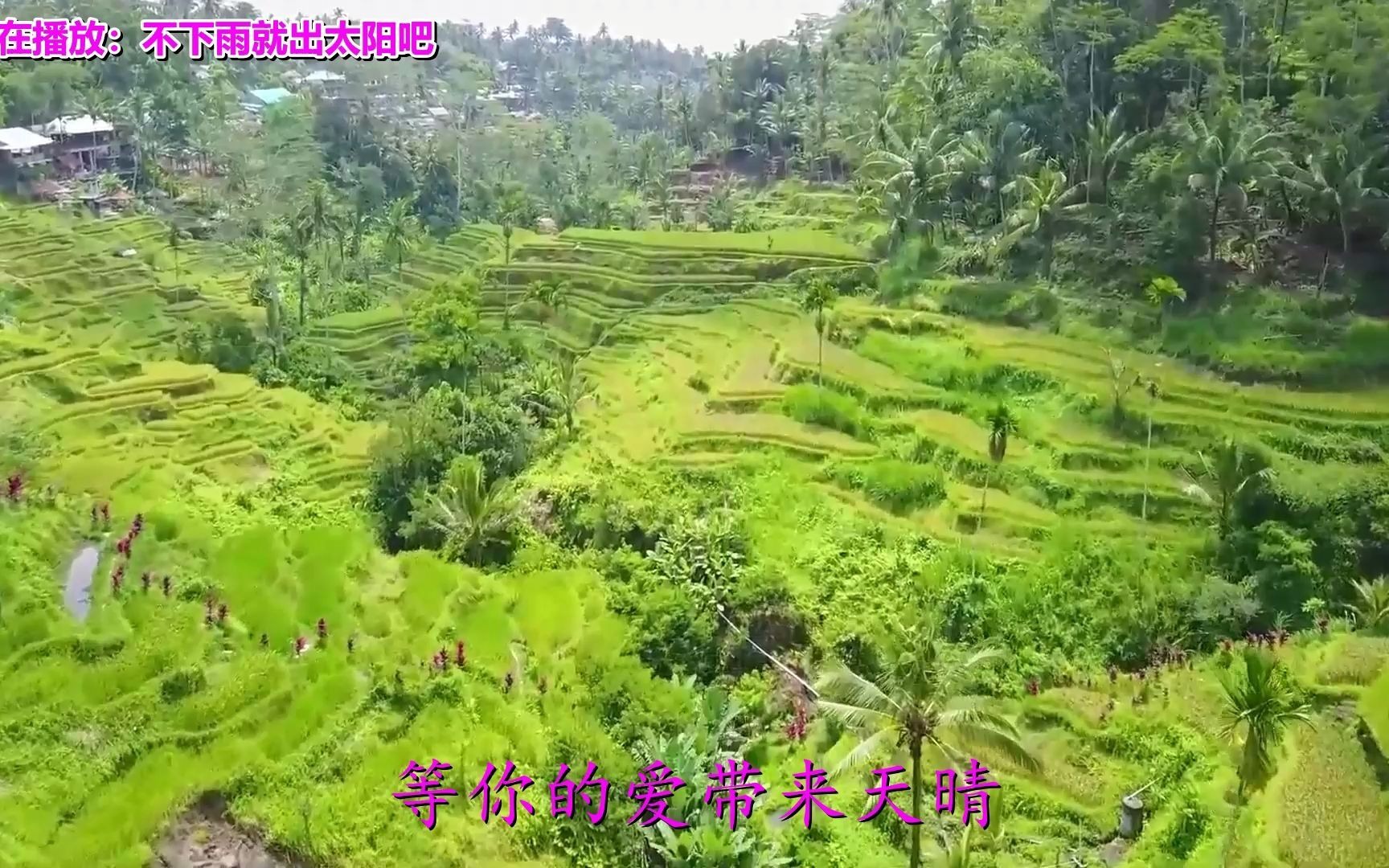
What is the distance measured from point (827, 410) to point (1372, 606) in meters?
9.75

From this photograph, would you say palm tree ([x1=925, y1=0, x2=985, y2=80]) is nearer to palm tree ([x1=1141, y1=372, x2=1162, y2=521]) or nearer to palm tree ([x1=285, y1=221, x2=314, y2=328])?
palm tree ([x1=1141, y1=372, x2=1162, y2=521])

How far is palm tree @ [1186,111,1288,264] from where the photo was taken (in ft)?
74.5

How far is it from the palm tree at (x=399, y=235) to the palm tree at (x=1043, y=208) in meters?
21.7

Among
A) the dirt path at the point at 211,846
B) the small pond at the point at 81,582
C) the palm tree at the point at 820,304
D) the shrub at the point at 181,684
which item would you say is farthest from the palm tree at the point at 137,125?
the dirt path at the point at 211,846

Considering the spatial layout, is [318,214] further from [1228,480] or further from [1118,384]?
[1228,480]

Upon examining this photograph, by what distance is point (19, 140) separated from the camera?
135ft

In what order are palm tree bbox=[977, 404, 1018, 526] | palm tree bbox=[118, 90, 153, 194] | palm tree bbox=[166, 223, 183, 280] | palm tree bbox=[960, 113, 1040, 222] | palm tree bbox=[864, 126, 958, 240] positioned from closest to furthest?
palm tree bbox=[977, 404, 1018, 526], palm tree bbox=[960, 113, 1040, 222], palm tree bbox=[864, 126, 958, 240], palm tree bbox=[166, 223, 183, 280], palm tree bbox=[118, 90, 153, 194]

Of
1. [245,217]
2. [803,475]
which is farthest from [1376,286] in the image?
[245,217]

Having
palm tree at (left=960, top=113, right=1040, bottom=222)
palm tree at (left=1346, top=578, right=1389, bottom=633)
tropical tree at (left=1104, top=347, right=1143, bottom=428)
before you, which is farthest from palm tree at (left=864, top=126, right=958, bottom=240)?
palm tree at (left=1346, top=578, right=1389, bottom=633)

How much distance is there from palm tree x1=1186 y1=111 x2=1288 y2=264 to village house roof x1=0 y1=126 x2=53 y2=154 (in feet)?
128

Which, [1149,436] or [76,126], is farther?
[76,126]

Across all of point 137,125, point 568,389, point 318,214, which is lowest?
point 568,389

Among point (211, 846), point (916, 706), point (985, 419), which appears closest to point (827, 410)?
point (985, 419)

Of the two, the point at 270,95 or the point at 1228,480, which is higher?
the point at 270,95
